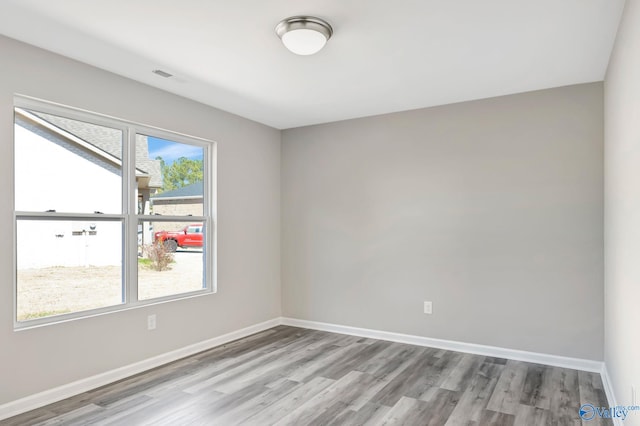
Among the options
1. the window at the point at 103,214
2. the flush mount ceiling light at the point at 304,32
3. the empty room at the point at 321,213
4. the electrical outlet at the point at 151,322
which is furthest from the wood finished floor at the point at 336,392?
the flush mount ceiling light at the point at 304,32

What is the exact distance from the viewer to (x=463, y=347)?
4039mm

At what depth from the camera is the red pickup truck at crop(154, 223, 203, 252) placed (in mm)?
3891

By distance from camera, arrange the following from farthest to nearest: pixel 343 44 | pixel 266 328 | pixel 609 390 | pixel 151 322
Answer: pixel 266 328 < pixel 151 322 < pixel 609 390 < pixel 343 44

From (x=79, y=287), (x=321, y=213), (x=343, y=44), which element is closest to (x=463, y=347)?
(x=321, y=213)

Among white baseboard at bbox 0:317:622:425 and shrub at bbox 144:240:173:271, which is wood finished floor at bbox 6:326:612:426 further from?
shrub at bbox 144:240:173:271

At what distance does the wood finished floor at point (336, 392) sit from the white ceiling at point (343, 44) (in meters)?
2.49

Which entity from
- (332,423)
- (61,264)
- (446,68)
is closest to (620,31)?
(446,68)

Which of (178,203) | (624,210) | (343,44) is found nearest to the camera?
(624,210)

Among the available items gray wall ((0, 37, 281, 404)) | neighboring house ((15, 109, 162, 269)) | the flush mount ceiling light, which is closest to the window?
neighboring house ((15, 109, 162, 269))

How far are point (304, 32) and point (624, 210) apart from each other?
85.5 inches

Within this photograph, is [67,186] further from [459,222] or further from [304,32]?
[459,222]

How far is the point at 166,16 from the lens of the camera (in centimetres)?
243

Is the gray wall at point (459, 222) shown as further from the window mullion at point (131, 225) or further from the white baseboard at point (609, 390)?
the window mullion at point (131, 225)

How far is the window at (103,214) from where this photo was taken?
9.46 ft
